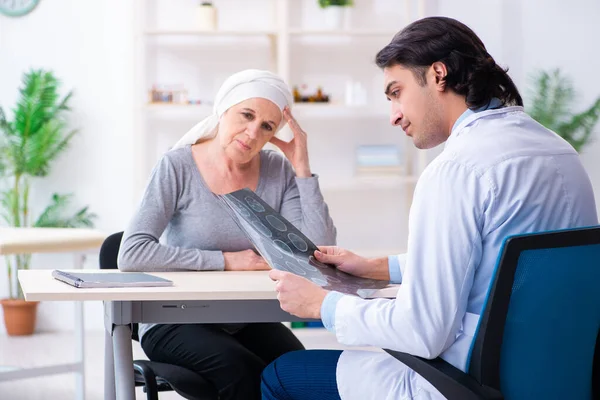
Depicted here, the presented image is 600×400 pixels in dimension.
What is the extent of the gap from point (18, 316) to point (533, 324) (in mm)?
4238

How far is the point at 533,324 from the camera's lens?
1.47m

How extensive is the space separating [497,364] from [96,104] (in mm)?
4264

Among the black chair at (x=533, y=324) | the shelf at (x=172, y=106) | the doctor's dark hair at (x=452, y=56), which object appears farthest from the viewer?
the shelf at (x=172, y=106)

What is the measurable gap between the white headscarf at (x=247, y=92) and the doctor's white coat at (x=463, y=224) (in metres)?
1.06

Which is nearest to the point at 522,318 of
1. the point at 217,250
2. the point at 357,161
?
the point at 217,250

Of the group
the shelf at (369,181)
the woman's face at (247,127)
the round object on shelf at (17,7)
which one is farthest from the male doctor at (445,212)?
the round object on shelf at (17,7)

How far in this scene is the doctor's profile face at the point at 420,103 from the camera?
1.70m

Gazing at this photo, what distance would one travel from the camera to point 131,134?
17.6 ft

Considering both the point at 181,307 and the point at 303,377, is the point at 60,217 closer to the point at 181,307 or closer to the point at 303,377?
the point at 181,307

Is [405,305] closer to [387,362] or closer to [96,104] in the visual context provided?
[387,362]

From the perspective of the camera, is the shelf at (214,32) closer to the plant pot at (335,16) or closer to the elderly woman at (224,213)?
the plant pot at (335,16)

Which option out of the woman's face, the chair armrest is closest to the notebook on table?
the woman's face

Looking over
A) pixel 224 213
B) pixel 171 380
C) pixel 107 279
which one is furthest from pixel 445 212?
pixel 224 213

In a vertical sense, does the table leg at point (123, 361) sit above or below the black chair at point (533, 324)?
below
